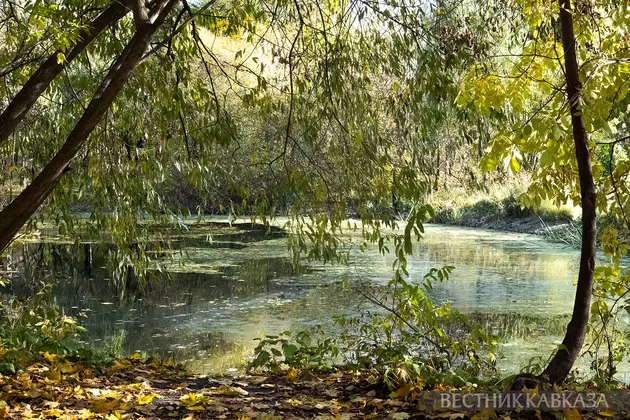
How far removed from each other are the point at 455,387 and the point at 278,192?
4.87 feet

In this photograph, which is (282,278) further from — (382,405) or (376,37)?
(382,405)

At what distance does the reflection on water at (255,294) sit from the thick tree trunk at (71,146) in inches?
43.6

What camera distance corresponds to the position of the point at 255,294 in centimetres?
803

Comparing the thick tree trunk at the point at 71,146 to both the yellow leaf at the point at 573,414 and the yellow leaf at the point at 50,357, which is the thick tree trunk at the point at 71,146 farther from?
the yellow leaf at the point at 573,414

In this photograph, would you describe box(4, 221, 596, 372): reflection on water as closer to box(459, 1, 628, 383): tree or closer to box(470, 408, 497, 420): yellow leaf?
box(459, 1, 628, 383): tree

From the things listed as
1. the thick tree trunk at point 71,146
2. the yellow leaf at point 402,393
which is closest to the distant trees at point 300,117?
the thick tree trunk at point 71,146

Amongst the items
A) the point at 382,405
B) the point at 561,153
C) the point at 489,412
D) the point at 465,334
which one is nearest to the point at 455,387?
the point at 382,405

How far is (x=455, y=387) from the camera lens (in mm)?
2988

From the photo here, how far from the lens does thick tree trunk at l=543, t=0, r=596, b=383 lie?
2.84m

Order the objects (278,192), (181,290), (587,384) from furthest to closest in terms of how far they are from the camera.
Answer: (181,290) → (278,192) → (587,384)

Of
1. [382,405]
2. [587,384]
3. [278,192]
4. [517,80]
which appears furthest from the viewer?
[278,192]

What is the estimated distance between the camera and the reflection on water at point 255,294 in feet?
19.3

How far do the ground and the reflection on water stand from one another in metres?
0.89

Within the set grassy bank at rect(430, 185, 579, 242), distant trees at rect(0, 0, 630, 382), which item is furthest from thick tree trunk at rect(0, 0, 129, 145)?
grassy bank at rect(430, 185, 579, 242)
